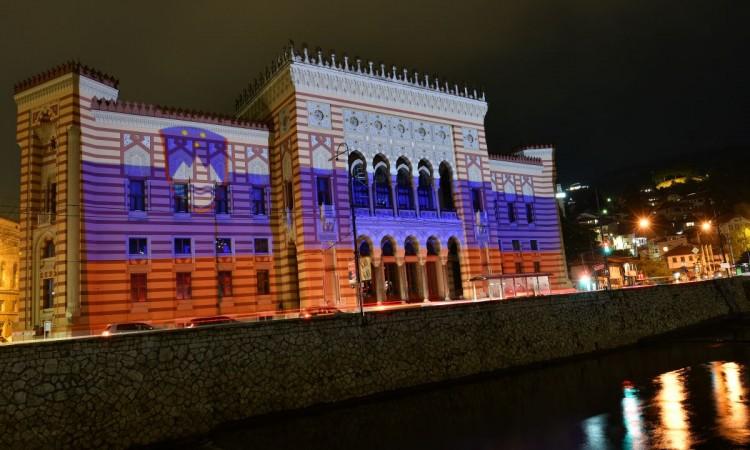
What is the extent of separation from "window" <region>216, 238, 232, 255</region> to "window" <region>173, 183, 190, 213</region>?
2.80 metres

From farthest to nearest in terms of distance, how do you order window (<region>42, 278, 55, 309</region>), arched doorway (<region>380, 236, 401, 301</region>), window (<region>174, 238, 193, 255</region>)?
arched doorway (<region>380, 236, 401, 301</region>), window (<region>174, 238, 193, 255</region>), window (<region>42, 278, 55, 309</region>)

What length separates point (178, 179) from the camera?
34.2m

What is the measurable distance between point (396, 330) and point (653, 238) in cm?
10162

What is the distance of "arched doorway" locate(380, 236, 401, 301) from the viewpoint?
3994 cm

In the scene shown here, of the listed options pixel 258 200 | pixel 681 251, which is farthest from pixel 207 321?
pixel 681 251

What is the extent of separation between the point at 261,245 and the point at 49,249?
478 inches

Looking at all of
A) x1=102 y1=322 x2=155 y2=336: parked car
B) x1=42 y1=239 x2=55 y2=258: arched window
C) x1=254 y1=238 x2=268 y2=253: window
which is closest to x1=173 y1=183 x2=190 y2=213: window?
x1=254 y1=238 x2=268 y2=253: window

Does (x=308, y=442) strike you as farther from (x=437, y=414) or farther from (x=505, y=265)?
(x=505, y=265)

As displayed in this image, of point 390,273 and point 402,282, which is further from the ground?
point 390,273

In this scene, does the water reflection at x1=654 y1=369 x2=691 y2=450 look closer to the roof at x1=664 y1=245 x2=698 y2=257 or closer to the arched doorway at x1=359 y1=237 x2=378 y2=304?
the arched doorway at x1=359 y1=237 x2=378 y2=304

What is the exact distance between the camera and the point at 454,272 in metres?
45.1

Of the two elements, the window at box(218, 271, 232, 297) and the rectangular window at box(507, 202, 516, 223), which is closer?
the window at box(218, 271, 232, 297)

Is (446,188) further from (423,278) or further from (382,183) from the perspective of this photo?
(423,278)

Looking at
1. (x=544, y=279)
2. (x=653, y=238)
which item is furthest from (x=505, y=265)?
(x=653, y=238)
